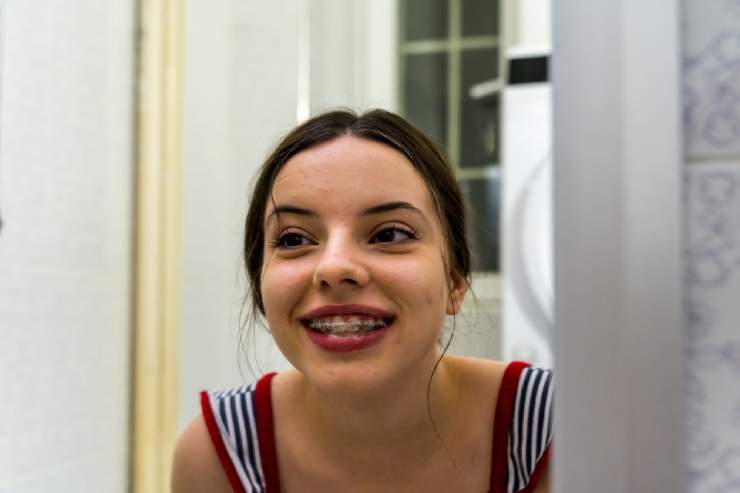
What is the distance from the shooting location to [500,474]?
830mm

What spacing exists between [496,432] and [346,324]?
0.33m

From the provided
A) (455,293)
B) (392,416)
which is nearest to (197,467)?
(392,416)

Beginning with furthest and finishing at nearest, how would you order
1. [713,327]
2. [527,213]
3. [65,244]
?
1. [527,213]
2. [65,244]
3. [713,327]

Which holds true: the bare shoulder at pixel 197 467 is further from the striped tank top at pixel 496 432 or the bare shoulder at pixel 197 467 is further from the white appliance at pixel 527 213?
the white appliance at pixel 527 213

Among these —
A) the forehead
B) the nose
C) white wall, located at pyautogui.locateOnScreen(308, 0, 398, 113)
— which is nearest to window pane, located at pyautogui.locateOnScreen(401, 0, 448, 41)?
white wall, located at pyautogui.locateOnScreen(308, 0, 398, 113)

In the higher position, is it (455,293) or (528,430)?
(455,293)

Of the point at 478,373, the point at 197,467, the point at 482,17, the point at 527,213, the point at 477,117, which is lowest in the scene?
the point at 197,467

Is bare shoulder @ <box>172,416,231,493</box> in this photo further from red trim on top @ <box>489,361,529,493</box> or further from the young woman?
red trim on top @ <box>489,361,529,493</box>

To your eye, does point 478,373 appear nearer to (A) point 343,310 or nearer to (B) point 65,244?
(A) point 343,310

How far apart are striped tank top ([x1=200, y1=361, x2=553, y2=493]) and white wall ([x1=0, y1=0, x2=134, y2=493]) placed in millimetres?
328

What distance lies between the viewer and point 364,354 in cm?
60

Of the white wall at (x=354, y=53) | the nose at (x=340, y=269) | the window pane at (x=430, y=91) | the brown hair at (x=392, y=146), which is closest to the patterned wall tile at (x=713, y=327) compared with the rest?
the nose at (x=340, y=269)

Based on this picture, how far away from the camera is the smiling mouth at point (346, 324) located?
595mm

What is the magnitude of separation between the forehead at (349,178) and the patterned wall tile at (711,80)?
34cm
